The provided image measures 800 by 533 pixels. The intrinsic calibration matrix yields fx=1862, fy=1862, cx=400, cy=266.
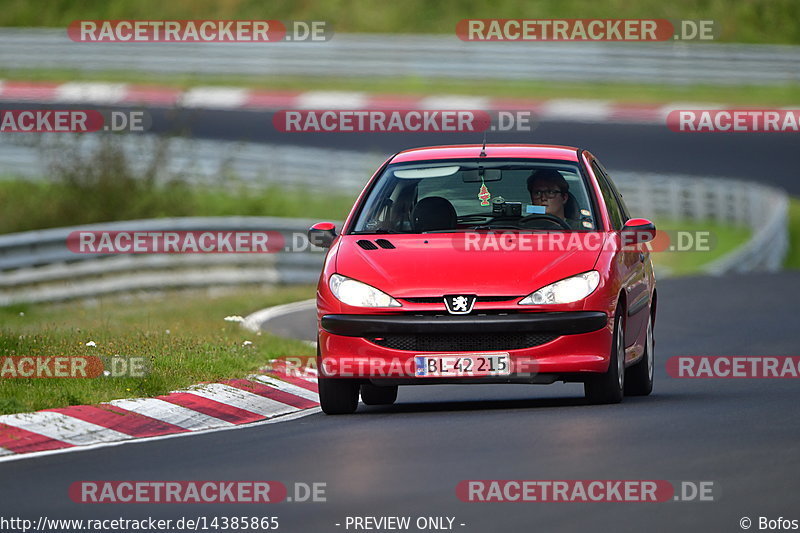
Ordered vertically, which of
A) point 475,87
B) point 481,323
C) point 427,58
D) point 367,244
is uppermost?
point 427,58

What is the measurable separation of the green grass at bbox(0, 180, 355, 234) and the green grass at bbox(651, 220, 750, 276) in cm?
559

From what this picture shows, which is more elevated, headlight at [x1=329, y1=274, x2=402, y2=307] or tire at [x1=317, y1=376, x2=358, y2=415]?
headlight at [x1=329, y1=274, x2=402, y2=307]

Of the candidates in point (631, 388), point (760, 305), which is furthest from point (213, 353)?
point (760, 305)

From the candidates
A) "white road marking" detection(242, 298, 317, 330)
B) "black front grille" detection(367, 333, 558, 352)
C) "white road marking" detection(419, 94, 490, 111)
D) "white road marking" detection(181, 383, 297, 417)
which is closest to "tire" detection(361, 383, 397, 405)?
"white road marking" detection(181, 383, 297, 417)

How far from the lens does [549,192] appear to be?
12.3m

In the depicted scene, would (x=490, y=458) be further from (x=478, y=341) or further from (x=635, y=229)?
(x=635, y=229)

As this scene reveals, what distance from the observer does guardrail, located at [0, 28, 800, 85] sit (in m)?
41.4

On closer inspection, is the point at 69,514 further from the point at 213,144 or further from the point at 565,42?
the point at 565,42

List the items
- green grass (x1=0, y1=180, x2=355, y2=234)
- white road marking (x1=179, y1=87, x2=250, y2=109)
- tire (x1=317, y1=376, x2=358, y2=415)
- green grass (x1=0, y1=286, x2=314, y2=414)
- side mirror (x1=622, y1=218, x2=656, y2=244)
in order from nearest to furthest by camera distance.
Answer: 1. green grass (x1=0, y1=286, x2=314, y2=414)
2. tire (x1=317, y1=376, x2=358, y2=415)
3. side mirror (x1=622, y1=218, x2=656, y2=244)
4. green grass (x1=0, y1=180, x2=355, y2=234)
5. white road marking (x1=179, y1=87, x2=250, y2=109)

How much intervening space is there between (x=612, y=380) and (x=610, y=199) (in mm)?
1777

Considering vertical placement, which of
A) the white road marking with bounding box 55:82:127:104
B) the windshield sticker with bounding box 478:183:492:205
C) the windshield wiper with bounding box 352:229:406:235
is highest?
the white road marking with bounding box 55:82:127:104

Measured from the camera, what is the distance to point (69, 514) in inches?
318

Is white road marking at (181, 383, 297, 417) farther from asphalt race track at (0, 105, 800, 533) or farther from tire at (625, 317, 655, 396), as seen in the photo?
tire at (625, 317, 655, 396)

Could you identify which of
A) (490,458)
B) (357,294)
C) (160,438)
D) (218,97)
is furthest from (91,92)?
(490,458)
